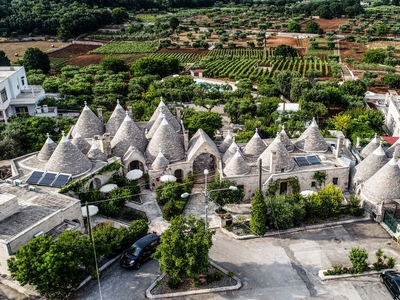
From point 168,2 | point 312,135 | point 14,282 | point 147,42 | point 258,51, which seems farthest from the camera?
point 168,2

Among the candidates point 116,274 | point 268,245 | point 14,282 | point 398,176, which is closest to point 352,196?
point 398,176

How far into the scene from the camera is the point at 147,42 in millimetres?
129500

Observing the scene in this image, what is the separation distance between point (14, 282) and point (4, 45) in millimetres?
114559

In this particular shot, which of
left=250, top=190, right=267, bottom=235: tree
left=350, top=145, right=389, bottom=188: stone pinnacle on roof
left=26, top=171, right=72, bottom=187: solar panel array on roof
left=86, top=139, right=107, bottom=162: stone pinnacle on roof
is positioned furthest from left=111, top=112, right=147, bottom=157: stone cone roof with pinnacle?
left=350, top=145, right=389, bottom=188: stone pinnacle on roof

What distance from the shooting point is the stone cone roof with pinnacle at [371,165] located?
111 feet

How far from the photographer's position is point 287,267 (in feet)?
87.1

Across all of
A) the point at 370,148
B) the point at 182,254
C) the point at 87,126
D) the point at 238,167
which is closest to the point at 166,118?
the point at 87,126

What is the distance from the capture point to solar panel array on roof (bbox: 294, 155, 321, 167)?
116ft

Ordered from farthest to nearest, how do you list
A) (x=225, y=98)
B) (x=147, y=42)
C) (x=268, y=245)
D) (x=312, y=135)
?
1. (x=147, y=42)
2. (x=225, y=98)
3. (x=312, y=135)
4. (x=268, y=245)

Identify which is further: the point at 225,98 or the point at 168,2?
the point at 168,2

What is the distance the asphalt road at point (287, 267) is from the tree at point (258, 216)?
87cm

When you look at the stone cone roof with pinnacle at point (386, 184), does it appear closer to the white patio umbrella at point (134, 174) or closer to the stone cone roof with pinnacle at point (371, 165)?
the stone cone roof with pinnacle at point (371, 165)

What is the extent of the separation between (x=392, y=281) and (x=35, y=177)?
2760cm

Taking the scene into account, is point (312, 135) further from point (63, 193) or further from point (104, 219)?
point (63, 193)
